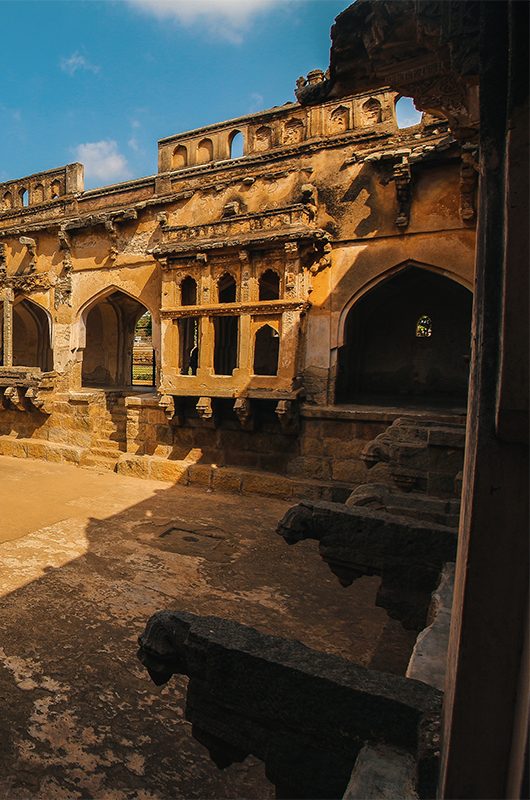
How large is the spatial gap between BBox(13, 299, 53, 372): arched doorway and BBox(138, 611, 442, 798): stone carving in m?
14.3

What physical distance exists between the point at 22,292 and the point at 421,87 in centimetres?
1099

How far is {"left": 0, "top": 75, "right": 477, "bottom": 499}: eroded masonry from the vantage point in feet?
24.0

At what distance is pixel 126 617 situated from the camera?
3742 mm

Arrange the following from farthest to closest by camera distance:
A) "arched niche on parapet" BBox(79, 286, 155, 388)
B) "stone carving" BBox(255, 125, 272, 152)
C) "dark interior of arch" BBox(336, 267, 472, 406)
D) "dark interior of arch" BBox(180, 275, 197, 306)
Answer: "arched niche on parapet" BBox(79, 286, 155, 388), "dark interior of arch" BBox(336, 267, 472, 406), "dark interior of arch" BBox(180, 275, 197, 306), "stone carving" BBox(255, 125, 272, 152)

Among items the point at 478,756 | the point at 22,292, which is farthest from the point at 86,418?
the point at 478,756

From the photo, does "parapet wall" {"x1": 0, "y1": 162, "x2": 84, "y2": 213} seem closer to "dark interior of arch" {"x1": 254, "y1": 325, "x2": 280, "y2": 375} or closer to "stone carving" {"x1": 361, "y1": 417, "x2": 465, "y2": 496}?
"dark interior of arch" {"x1": 254, "y1": 325, "x2": 280, "y2": 375}

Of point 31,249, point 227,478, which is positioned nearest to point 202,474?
point 227,478

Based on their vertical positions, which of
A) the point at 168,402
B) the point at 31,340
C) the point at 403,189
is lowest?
the point at 168,402

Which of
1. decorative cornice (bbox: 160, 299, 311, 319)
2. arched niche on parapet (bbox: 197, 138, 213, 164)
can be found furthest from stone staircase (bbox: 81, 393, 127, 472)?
arched niche on parapet (bbox: 197, 138, 213, 164)

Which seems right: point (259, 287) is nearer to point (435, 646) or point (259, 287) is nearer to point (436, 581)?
point (436, 581)

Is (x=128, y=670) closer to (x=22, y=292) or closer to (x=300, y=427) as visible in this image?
(x=300, y=427)

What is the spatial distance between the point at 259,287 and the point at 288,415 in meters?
2.55

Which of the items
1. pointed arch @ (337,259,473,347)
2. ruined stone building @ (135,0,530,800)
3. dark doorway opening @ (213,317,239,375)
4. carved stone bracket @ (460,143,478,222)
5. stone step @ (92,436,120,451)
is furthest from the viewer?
dark doorway opening @ (213,317,239,375)

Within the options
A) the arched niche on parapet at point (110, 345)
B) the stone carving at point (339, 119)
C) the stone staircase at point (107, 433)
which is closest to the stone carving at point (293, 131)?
the stone carving at point (339, 119)
